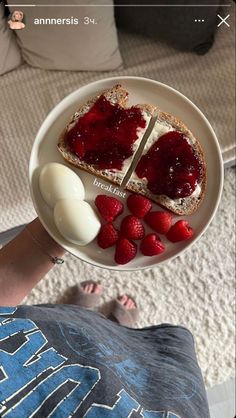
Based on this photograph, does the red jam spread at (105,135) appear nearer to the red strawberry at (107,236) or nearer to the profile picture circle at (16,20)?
the red strawberry at (107,236)

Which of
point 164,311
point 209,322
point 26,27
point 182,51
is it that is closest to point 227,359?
point 209,322

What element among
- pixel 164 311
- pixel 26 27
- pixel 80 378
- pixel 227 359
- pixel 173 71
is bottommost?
pixel 227 359

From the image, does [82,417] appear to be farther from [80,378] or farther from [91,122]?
[91,122]

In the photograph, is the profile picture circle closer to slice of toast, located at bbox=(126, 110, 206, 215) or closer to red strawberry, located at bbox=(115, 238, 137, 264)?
slice of toast, located at bbox=(126, 110, 206, 215)

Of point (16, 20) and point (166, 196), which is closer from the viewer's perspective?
point (166, 196)

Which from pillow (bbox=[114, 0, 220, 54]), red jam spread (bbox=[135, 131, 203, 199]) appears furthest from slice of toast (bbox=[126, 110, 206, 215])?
pillow (bbox=[114, 0, 220, 54])

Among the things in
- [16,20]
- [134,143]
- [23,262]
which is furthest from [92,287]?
[16,20]

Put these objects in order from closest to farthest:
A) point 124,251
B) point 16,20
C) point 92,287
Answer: point 124,251
point 16,20
point 92,287
